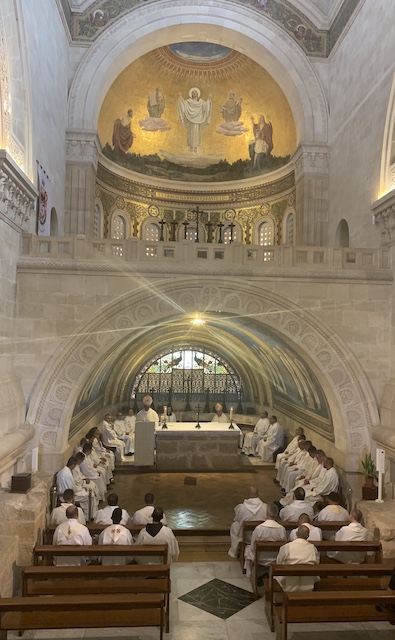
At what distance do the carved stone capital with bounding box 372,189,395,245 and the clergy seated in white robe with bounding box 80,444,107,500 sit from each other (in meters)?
8.23

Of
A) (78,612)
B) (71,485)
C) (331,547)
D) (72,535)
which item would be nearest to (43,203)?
(71,485)

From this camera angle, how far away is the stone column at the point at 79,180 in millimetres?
16188

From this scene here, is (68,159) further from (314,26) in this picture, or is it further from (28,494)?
(28,494)

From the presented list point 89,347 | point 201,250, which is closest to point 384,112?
point 201,250

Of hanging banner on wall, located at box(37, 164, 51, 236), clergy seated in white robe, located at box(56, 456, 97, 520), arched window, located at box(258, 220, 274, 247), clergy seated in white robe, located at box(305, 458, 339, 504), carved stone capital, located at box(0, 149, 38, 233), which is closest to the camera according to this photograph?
carved stone capital, located at box(0, 149, 38, 233)

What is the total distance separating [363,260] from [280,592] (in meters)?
7.04

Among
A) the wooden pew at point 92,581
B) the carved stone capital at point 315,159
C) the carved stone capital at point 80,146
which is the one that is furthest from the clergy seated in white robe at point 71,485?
the carved stone capital at point 315,159

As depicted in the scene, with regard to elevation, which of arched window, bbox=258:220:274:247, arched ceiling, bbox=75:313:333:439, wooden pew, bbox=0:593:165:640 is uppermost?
arched window, bbox=258:220:274:247

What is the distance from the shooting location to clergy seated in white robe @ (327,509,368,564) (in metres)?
8.14

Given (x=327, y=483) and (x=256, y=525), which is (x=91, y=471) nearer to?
(x=256, y=525)

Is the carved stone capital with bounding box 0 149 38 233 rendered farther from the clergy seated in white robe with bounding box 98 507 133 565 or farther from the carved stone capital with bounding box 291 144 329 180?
the carved stone capital with bounding box 291 144 329 180

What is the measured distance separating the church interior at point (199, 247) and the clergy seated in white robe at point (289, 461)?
2.19ft

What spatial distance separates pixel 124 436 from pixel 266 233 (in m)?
9.43

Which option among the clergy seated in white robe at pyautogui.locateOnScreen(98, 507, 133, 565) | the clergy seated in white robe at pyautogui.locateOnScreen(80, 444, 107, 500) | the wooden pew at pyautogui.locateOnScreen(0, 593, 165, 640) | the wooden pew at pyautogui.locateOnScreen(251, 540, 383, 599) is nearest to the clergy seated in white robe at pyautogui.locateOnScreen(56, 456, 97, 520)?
the clergy seated in white robe at pyautogui.locateOnScreen(80, 444, 107, 500)
